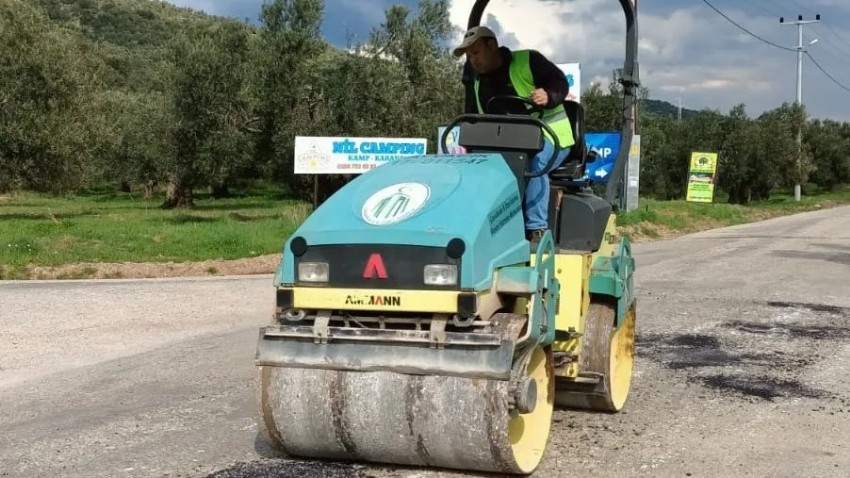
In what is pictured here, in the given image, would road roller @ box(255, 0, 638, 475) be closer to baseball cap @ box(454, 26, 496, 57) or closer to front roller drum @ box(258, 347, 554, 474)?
front roller drum @ box(258, 347, 554, 474)

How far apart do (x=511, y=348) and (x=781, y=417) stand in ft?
9.39

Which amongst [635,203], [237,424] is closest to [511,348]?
[237,424]

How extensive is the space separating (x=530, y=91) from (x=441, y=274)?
1807 mm

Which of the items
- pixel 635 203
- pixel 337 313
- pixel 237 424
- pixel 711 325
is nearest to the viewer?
pixel 337 313

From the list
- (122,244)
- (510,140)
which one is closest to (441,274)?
(510,140)

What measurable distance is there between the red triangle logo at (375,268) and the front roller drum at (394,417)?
1.39ft

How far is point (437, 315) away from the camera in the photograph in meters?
3.59

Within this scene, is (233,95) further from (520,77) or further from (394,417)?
(394,417)

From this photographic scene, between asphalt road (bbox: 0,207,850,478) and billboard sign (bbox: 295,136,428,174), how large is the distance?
7.49 metres

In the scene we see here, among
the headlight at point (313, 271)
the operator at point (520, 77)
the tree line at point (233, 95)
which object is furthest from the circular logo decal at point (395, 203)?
the tree line at point (233, 95)

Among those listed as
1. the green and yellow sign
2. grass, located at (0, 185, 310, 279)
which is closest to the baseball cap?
grass, located at (0, 185, 310, 279)

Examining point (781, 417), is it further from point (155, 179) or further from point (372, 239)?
point (155, 179)

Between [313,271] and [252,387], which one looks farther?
[252,387]

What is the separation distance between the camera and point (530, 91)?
4.91 metres
